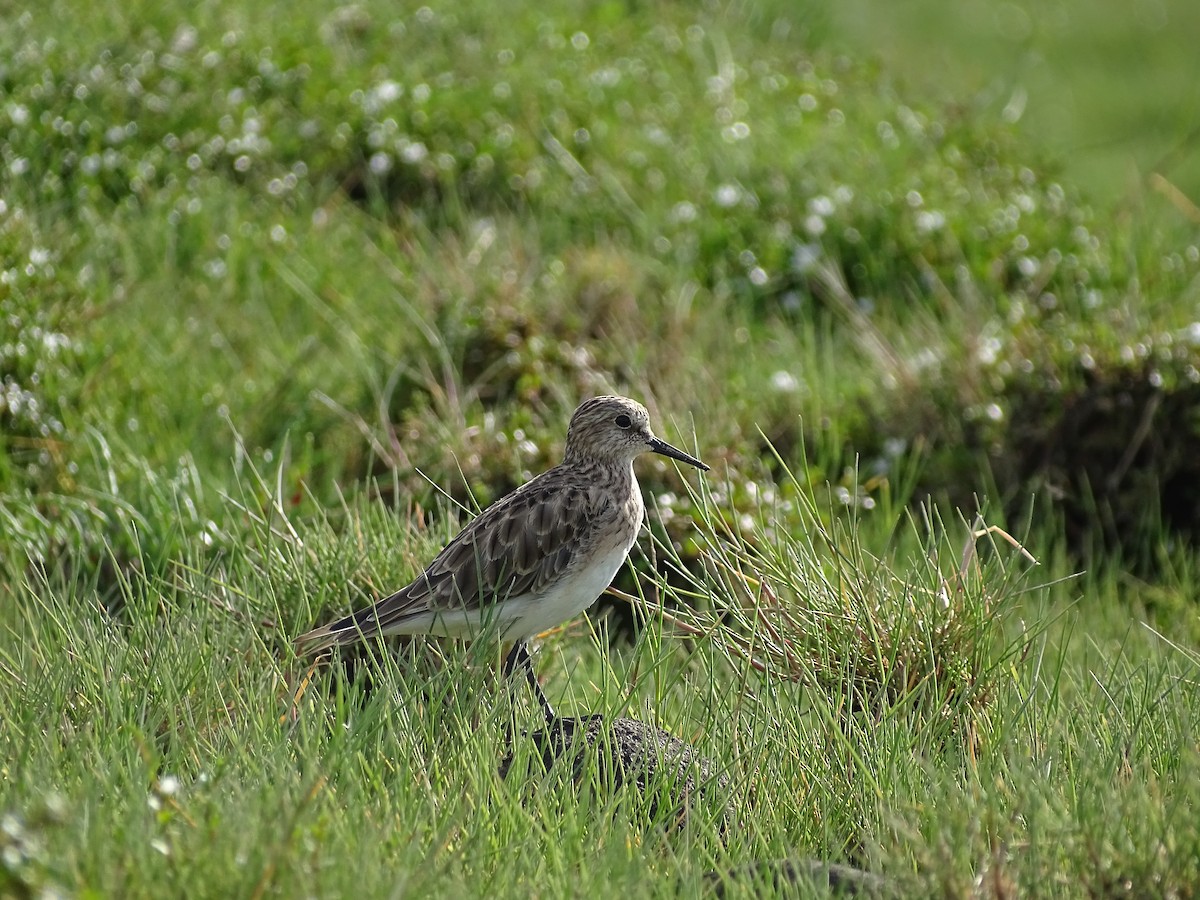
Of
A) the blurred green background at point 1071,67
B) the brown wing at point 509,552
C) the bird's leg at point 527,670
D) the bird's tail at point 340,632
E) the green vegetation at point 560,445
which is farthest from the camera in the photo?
the blurred green background at point 1071,67

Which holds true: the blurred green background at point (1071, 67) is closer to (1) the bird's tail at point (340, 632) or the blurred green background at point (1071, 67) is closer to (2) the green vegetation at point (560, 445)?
(2) the green vegetation at point (560, 445)

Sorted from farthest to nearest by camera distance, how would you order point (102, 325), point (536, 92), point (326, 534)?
point (536, 92)
point (102, 325)
point (326, 534)

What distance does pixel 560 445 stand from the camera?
25.5ft

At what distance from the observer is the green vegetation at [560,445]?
4336mm

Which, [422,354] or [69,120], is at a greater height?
[69,120]

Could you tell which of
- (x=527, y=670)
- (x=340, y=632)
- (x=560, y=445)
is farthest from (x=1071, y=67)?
(x=340, y=632)

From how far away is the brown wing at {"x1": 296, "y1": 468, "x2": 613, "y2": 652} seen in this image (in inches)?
215

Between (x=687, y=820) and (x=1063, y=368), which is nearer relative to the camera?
(x=687, y=820)

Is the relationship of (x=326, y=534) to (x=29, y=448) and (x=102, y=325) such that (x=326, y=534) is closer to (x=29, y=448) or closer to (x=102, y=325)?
(x=29, y=448)

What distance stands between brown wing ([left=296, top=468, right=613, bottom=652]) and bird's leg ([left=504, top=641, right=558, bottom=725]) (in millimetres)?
235

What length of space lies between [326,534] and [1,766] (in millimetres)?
1940

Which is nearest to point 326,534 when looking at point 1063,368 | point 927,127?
point 1063,368

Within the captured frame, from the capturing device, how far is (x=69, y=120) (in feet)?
Answer: 32.6

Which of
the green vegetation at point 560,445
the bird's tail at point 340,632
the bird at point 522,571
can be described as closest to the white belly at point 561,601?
the bird at point 522,571
